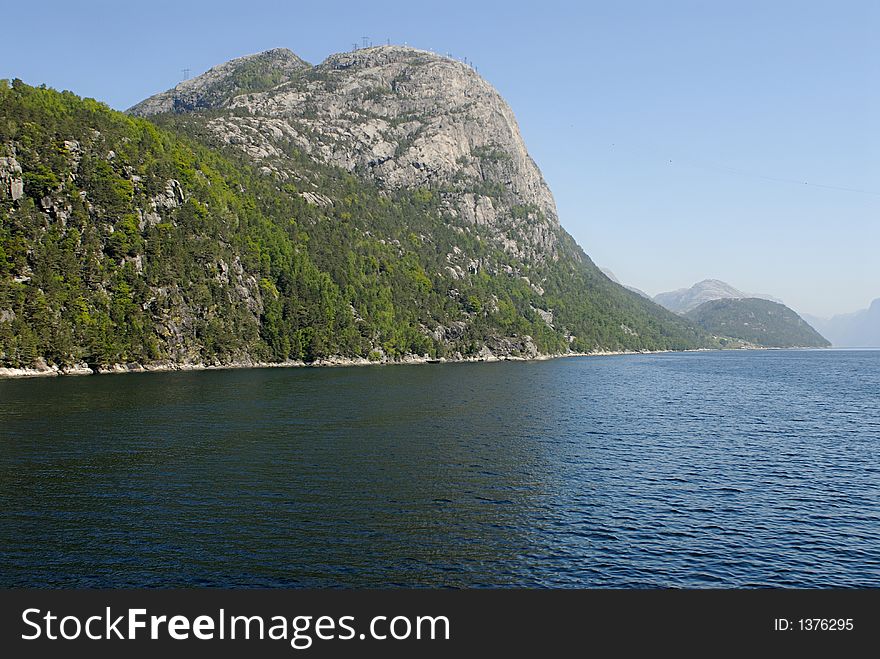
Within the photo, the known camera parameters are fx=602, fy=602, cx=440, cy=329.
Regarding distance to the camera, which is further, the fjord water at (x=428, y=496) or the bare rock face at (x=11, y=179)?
the bare rock face at (x=11, y=179)

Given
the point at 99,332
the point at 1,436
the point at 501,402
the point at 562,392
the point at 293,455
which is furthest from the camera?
the point at 99,332

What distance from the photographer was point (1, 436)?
6316cm

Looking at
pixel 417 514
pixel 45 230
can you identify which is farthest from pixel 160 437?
pixel 45 230

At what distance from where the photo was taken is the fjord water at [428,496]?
103 feet

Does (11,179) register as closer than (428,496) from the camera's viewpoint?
No

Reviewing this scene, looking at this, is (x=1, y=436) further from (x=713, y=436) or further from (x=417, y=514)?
(x=713, y=436)

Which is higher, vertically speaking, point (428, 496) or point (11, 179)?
point (11, 179)

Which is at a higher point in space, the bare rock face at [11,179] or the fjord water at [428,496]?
the bare rock face at [11,179]

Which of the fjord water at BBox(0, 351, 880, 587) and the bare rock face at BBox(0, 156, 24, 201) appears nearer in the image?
the fjord water at BBox(0, 351, 880, 587)

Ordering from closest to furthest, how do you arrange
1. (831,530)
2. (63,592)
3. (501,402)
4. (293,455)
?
(63,592)
(831,530)
(293,455)
(501,402)

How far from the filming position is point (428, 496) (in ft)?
149

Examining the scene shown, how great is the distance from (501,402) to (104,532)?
3120 inches

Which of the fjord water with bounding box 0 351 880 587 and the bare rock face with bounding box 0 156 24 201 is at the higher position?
the bare rock face with bounding box 0 156 24 201

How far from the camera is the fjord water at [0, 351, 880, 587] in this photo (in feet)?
103
